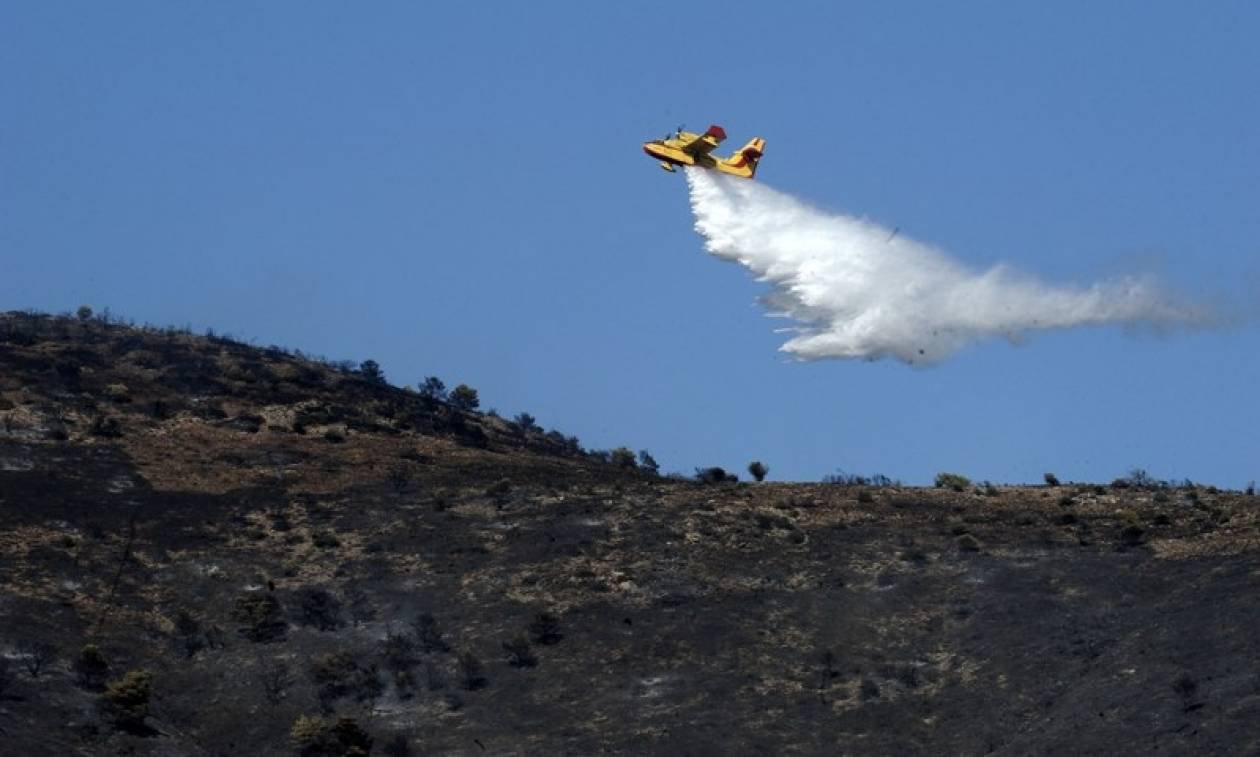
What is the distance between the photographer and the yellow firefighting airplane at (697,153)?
327 ft

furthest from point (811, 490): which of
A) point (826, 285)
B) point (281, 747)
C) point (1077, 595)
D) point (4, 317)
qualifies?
point (4, 317)

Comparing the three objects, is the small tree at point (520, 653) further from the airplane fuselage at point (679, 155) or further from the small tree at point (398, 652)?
the airplane fuselage at point (679, 155)

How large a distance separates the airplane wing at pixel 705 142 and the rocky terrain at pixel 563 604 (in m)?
15.3

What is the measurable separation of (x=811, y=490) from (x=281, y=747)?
31.8 meters

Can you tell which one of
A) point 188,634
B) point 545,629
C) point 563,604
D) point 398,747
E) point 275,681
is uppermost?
point 563,604

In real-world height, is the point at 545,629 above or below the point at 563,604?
below

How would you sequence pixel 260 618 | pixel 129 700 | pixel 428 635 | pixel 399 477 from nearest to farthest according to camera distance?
pixel 129 700 < pixel 428 635 < pixel 260 618 < pixel 399 477

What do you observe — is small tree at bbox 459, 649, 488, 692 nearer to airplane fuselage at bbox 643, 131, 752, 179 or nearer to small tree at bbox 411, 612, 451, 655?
small tree at bbox 411, 612, 451, 655

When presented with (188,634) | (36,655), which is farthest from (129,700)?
(188,634)

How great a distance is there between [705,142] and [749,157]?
3667mm

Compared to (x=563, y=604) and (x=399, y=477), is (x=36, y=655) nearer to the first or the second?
(x=563, y=604)

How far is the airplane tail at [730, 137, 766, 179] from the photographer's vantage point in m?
102

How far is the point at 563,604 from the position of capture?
75688mm

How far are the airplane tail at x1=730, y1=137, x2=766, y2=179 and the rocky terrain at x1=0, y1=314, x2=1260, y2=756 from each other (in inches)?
629
